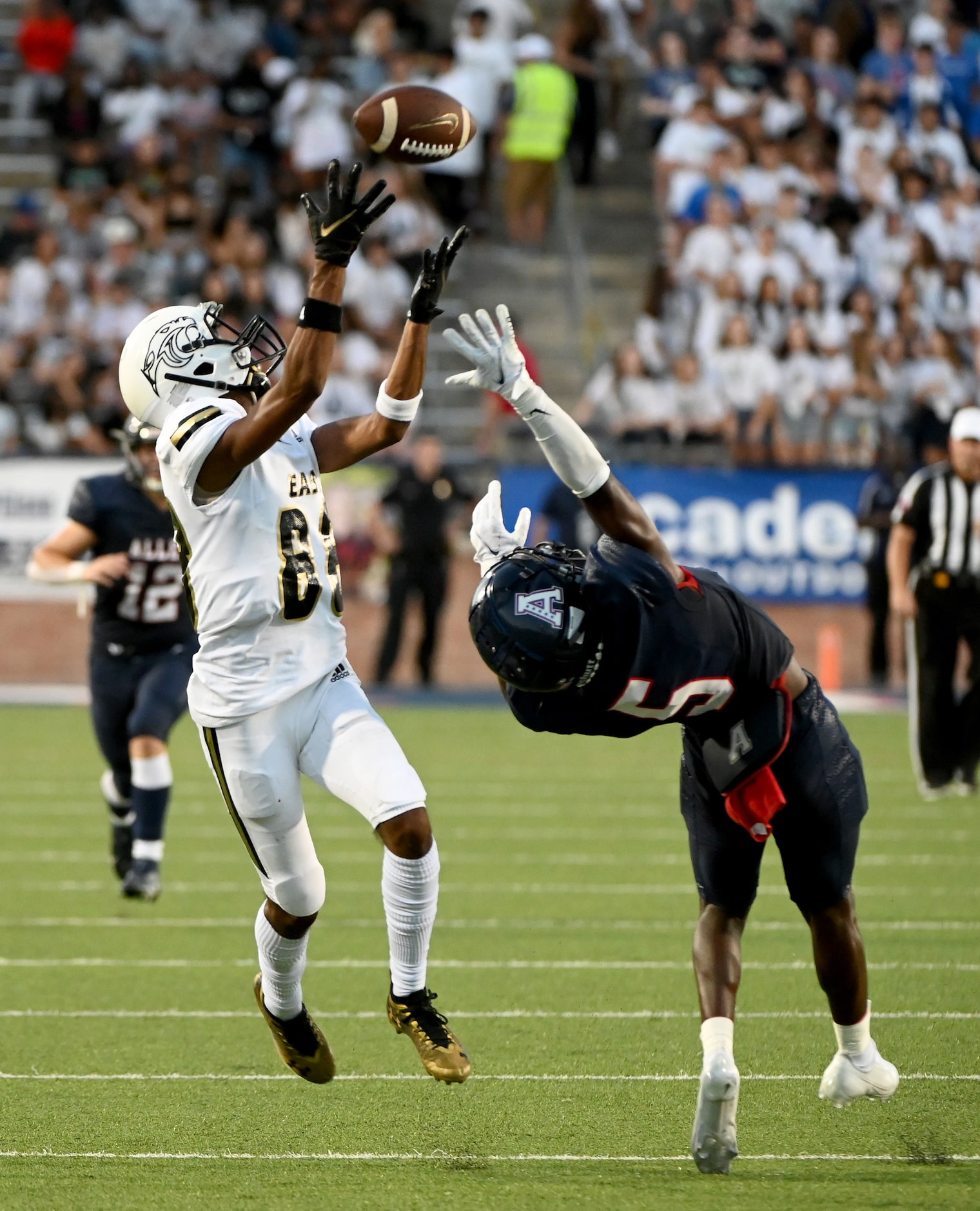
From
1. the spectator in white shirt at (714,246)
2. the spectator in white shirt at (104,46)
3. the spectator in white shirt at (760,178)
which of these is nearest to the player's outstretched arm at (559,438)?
the spectator in white shirt at (714,246)

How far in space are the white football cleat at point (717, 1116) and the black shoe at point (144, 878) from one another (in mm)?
3711

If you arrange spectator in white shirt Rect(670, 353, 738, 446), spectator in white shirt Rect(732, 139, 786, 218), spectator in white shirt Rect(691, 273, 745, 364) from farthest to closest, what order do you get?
1. spectator in white shirt Rect(732, 139, 786, 218)
2. spectator in white shirt Rect(691, 273, 745, 364)
3. spectator in white shirt Rect(670, 353, 738, 446)

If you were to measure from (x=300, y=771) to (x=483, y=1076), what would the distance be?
951mm

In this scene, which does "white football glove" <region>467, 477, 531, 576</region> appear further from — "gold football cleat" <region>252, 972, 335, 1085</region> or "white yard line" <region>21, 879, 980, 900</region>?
"white yard line" <region>21, 879, 980, 900</region>

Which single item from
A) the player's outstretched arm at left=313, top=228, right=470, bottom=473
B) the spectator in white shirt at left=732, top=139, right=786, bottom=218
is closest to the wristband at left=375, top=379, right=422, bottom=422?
the player's outstretched arm at left=313, top=228, right=470, bottom=473

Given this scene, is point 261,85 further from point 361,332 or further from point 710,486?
point 710,486

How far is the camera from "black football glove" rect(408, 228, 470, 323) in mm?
4289

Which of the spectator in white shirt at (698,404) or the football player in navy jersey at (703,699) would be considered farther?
the spectator in white shirt at (698,404)

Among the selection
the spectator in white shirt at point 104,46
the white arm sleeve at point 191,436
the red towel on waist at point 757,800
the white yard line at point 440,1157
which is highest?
the spectator in white shirt at point 104,46

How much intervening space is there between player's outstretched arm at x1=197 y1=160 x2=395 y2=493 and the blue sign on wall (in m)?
10.1

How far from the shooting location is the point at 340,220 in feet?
13.4

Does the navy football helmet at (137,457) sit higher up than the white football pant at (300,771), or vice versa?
the navy football helmet at (137,457)

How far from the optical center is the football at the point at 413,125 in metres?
5.23

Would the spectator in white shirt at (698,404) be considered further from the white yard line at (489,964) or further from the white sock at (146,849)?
the white yard line at (489,964)
